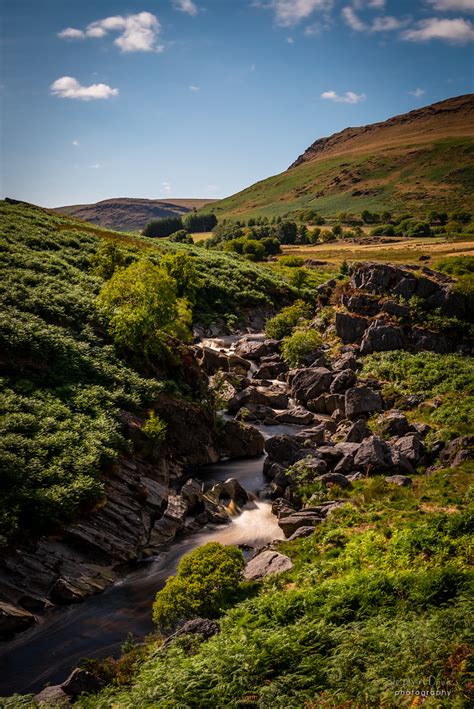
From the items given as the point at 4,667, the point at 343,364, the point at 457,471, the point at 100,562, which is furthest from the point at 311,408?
the point at 4,667

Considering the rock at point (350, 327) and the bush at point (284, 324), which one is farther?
the bush at point (284, 324)

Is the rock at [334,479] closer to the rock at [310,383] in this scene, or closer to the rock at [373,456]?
the rock at [373,456]

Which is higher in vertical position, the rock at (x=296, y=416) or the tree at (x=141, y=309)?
the tree at (x=141, y=309)

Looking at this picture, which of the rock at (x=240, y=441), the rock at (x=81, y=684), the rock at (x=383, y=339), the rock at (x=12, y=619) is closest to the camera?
the rock at (x=81, y=684)

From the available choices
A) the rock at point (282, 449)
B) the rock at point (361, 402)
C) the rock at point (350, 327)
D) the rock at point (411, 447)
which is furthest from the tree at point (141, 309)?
the rock at point (411, 447)

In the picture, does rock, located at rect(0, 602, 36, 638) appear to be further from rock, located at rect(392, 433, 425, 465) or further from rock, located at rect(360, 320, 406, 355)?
rock, located at rect(360, 320, 406, 355)

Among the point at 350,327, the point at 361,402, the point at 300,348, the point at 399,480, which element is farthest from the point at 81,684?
the point at 350,327

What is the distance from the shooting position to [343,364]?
1944 inches

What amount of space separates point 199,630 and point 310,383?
32143mm

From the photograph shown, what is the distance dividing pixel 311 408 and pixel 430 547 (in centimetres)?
2624

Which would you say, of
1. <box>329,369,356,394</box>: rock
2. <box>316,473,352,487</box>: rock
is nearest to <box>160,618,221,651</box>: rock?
<box>316,473,352,487</box>: rock

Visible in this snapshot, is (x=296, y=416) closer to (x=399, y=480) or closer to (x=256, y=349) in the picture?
(x=399, y=480)

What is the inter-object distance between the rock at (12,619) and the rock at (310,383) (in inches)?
1221

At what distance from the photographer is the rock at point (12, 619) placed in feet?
68.8
